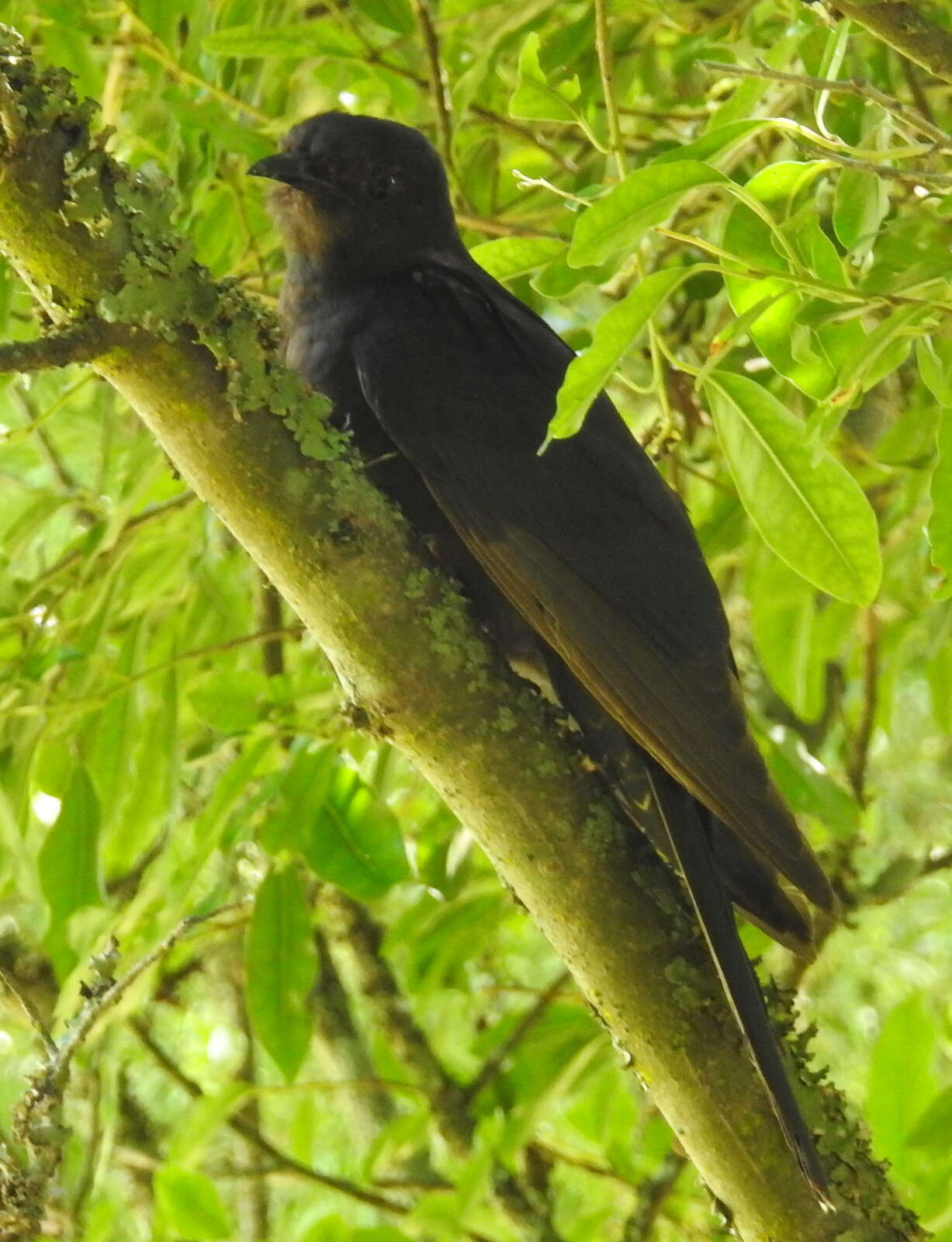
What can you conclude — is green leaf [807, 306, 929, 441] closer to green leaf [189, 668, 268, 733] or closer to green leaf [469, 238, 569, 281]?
green leaf [469, 238, 569, 281]

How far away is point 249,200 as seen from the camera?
277cm

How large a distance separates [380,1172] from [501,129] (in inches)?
79.1

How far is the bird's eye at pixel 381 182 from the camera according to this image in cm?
268

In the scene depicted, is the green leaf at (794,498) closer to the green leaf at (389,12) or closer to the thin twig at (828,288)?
the thin twig at (828,288)

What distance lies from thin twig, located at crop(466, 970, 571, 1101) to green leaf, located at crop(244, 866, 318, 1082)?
1.73 feet

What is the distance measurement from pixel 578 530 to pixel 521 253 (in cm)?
48

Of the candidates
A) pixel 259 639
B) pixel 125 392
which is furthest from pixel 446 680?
pixel 259 639

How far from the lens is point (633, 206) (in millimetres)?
1247

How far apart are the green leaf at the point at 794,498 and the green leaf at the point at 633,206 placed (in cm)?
31

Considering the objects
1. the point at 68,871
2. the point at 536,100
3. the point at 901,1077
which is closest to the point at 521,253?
the point at 536,100

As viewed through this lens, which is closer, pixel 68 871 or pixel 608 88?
pixel 608 88

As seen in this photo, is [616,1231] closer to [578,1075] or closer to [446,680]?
[578,1075]

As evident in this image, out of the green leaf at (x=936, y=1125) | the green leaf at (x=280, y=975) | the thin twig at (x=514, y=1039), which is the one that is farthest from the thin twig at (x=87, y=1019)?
the thin twig at (x=514, y=1039)

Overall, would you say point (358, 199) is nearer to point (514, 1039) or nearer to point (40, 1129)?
point (514, 1039)
